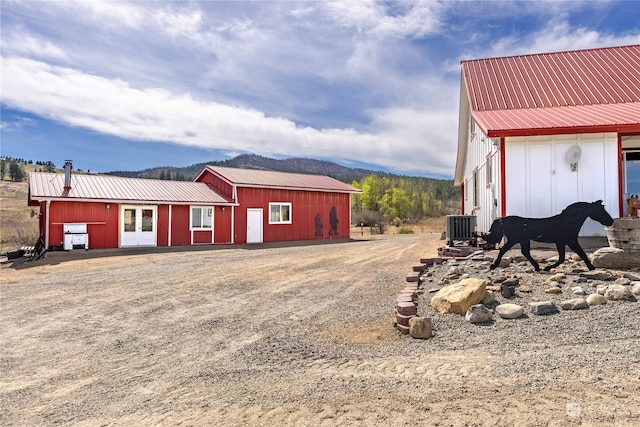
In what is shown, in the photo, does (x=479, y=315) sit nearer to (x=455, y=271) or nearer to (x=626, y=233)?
(x=455, y=271)

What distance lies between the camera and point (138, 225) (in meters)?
19.7

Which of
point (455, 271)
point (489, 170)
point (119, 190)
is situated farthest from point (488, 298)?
point (119, 190)

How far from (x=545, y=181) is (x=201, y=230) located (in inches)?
647

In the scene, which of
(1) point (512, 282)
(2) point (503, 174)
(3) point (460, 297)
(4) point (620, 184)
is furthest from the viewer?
(2) point (503, 174)

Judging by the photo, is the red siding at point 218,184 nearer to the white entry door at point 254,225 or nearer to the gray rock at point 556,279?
the white entry door at point 254,225

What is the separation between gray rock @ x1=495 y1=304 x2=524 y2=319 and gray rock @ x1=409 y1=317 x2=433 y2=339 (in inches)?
36.6

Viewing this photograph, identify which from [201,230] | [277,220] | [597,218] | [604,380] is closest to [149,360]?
[604,380]

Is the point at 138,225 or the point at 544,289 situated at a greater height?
the point at 138,225

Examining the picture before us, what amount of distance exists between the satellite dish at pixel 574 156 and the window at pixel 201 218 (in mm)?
16776

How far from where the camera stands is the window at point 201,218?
69.7 feet

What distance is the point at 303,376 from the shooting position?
4.00 meters

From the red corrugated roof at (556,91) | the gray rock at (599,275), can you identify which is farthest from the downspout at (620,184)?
the gray rock at (599,275)

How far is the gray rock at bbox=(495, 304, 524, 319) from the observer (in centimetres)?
501

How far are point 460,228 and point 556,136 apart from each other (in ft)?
9.69
